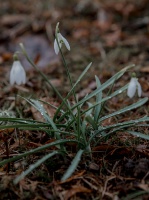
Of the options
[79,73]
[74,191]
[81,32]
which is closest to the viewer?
[74,191]

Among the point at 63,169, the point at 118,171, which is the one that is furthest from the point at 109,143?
the point at 63,169

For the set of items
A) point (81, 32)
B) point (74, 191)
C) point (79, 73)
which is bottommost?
point (74, 191)

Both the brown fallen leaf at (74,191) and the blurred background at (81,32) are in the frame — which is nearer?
the brown fallen leaf at (74,191)

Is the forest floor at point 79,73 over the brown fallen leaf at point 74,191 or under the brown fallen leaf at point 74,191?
over

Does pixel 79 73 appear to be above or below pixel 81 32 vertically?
Answer: below

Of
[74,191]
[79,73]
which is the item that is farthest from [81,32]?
[74,191]

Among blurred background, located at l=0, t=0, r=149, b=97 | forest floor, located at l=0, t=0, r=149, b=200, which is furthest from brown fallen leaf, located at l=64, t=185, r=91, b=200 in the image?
blurred background, located at l=0, t=0, r=149, b=97

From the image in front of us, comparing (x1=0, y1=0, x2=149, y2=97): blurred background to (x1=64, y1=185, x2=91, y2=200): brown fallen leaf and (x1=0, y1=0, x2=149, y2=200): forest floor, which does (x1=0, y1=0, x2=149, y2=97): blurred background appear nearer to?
(x1=0, y1=0, x2=149, y2=200): forest floor

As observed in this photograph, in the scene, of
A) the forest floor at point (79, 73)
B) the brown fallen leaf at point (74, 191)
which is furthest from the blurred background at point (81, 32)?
the brown fallen leaf at point (74, 191)

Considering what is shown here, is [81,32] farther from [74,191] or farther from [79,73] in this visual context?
[74,191]

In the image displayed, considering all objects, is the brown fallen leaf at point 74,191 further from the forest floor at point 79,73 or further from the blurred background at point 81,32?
the blurred background at point 81,32

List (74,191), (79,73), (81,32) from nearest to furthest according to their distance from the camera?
(74,191) → (79,73) → (81,32)
